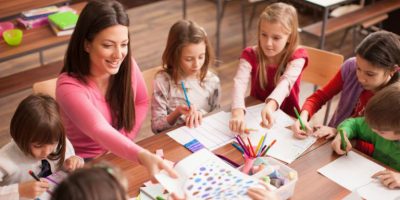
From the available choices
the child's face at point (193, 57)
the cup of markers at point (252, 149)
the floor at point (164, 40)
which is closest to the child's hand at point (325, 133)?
the cup of markers at point (252, 149)

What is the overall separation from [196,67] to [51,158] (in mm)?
752

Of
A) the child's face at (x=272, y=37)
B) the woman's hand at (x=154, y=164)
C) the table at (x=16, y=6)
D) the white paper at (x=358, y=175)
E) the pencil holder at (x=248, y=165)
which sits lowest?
the white paper at (x=358, y=175)

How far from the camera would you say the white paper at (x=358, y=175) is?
5.19ft

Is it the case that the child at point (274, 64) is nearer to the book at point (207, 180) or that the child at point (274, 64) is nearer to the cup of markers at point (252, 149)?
the cup of markers at point (252, 149)

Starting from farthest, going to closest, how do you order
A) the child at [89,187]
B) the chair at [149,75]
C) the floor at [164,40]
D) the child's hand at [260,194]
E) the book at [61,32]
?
1. the floor at [164,40]
2. the book at [61,32]
3. the chair at [149,75]
4. the child's hand at [260,194]
5. the child at [89,187]

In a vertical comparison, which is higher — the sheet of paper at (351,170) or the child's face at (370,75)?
the child's face at (370,75)

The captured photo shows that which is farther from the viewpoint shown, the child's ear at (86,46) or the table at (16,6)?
the table at (16,6)

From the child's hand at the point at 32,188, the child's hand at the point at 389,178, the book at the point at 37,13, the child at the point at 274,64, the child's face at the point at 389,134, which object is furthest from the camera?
the book at the point at 37,13

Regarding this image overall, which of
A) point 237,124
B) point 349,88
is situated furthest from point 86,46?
point 349,88

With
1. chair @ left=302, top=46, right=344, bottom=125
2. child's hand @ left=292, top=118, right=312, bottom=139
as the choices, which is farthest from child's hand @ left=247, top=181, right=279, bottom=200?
chair @ left=302, top=46, right=344, bottom=125

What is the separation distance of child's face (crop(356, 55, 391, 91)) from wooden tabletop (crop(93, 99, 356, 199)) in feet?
1.13

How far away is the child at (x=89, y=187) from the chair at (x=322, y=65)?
1.68 metres

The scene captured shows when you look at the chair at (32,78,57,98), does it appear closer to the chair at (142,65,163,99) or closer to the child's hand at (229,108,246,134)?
the chair at (142,65,163,99)

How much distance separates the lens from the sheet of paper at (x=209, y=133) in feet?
6.06
